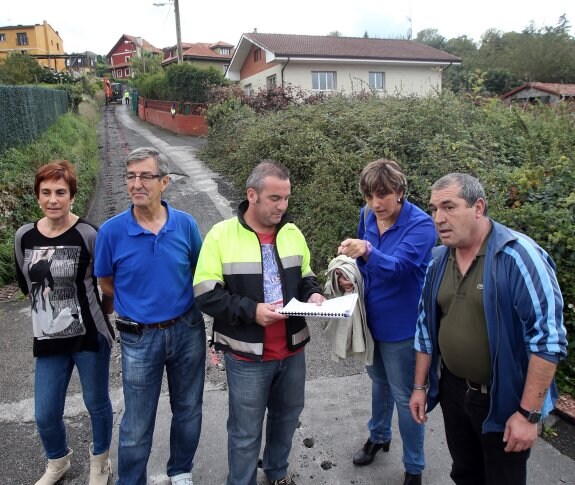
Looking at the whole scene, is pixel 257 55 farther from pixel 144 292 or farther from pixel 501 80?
pixel 144 292

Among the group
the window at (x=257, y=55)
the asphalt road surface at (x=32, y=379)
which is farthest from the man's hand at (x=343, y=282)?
the window at (x=257, y=55)

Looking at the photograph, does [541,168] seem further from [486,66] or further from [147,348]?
[486,66]

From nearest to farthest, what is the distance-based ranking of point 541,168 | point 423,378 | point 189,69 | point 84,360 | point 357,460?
1. point 423,378
2. point 84,360
3. point 357,460
4. point 541,168
5. point 189,69

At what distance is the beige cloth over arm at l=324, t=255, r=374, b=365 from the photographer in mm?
2441

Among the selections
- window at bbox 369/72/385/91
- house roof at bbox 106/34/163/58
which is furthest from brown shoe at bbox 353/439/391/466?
house roof at bbox 106/34/163/58

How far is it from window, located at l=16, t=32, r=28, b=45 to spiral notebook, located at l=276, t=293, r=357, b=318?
215 ft

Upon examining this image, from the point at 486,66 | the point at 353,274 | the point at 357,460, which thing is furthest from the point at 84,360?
the point at 486,66

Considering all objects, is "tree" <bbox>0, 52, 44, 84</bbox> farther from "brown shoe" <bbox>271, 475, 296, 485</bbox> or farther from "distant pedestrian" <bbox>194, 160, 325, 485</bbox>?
"brown shoe" <bbox>271, 475, 296, 485</bbox>

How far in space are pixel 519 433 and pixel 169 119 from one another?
932 inches

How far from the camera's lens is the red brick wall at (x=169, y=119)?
20.7 meters

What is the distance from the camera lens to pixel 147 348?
236cm

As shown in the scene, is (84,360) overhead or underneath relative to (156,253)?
underneath

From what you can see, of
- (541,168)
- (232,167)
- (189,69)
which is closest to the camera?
(541,168)

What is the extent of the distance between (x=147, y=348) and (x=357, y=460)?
154 centimetres
